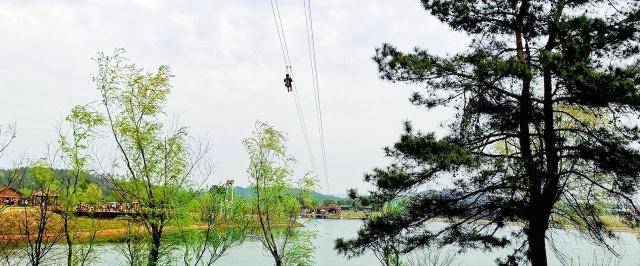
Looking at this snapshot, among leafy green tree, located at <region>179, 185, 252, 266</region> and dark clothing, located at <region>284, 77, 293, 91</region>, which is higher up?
dark clothing, located at <region>284, 77, 293, 91</region>

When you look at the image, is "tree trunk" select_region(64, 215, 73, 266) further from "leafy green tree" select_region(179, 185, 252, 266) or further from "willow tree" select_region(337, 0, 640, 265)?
"willow tree" select_region(337, 0, 640, 265)

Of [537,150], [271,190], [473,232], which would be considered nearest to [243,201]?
[271,190]

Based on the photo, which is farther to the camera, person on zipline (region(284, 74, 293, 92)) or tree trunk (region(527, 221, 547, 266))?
person on zipline (region(284, 74, 293, 92))

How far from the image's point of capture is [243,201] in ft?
59.8

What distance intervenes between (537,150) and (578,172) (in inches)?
31.1

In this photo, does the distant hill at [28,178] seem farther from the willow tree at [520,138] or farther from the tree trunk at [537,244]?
the tree trunk at [537,244]

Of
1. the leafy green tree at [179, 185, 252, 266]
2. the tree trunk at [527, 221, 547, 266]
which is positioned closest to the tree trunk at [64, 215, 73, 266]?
the leafy green tree at [179, 185, 252, 266]

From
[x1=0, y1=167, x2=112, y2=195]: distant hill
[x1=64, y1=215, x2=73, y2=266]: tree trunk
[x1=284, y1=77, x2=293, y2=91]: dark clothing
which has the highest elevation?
[x1=284, y1=77, x2=293, y2=91]: dark clothing

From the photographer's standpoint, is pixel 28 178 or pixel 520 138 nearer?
pixel 520 138

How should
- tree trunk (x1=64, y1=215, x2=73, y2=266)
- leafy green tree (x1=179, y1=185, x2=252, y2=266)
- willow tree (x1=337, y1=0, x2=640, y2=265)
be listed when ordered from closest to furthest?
willow tree (x1=337, y1=0, x2=640, y2=265), tree trunk (x1=64, y1=215, x2=73, y2=266), leafy green tree (x1=179, y1=185, x2=252, y2=266)

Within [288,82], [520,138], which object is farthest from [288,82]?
[520,138]

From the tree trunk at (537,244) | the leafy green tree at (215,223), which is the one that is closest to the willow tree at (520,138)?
the tree trunk at (537,244)

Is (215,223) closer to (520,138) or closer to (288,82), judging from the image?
(288,82)

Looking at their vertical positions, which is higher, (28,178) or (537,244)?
(28,178)
